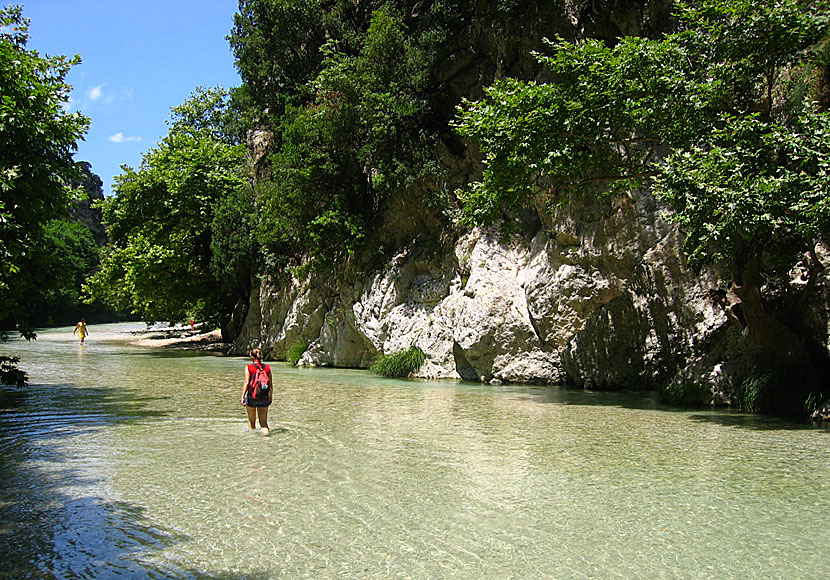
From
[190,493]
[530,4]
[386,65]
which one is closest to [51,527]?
[190,493]

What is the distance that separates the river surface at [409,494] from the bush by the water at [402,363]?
789 centimetres

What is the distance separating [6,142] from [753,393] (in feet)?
44.7

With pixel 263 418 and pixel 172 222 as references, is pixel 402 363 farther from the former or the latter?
pixel 172 222

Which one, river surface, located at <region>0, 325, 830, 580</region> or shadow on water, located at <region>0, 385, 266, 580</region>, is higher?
river surface, located at <region>0, 325, 830, 580</region>

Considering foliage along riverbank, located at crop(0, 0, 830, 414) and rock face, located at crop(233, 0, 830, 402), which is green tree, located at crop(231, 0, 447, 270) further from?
rock face, located at crop(233, 0, 830, 402)

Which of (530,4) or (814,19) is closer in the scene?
(814,19)

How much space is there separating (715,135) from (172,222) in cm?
2566

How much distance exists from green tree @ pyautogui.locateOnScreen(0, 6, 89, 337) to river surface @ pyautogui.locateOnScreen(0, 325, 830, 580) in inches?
92.0

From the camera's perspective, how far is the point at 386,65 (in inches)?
848

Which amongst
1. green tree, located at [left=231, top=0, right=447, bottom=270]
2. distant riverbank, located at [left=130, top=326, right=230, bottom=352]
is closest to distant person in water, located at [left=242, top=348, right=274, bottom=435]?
green tree, located at [left=231, top=0, right=447, bottom=270]

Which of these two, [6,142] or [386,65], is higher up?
[386,65]

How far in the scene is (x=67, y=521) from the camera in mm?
5648

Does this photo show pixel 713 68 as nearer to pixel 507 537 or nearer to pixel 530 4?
pixel 530 4

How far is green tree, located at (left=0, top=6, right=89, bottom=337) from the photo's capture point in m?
9.63
